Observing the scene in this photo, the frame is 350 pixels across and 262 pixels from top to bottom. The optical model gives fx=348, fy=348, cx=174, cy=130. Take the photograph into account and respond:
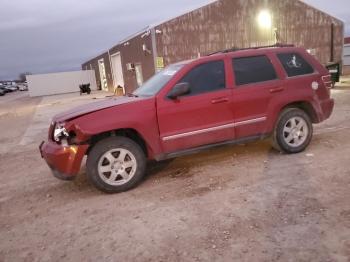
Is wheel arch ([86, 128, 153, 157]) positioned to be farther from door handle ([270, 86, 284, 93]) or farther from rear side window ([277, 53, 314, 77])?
rear side window ([277, 53, 314, 77])

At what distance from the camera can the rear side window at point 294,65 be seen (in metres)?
6.16

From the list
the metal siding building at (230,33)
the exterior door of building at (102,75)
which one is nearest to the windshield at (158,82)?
the metal siding building at (230,33)

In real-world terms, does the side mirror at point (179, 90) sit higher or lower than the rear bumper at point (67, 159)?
higher

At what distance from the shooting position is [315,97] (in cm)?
630

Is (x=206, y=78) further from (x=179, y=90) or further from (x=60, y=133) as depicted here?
(x=60, y=133)

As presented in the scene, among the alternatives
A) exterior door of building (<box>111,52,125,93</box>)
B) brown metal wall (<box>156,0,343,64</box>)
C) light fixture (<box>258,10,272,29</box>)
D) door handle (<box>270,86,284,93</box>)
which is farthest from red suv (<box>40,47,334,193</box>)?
exterior door of building (<box>111,52,125,93</box>)

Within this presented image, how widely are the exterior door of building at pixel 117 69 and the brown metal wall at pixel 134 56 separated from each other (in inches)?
37.9

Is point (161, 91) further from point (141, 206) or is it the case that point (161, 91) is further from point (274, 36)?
point (274, 36)

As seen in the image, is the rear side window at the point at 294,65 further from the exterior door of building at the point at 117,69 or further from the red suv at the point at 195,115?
the exterior door of building at the point at 117,69

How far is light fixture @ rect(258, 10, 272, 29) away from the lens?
893 inches

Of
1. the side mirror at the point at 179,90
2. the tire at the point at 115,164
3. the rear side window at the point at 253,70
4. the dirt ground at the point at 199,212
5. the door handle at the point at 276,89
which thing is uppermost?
the rear side window at the point at 253,70

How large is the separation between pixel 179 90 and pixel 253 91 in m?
1.37

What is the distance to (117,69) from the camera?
3325 cm

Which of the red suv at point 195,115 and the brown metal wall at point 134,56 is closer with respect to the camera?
the red suv at point 195,115
